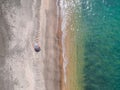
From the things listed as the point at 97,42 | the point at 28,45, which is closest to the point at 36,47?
the point at 28,45

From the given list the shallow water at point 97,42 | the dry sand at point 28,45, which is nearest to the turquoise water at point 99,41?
the shallow water at point 97,42

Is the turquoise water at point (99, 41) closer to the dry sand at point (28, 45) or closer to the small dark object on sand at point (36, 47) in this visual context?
the dry sand at point (28, 45)

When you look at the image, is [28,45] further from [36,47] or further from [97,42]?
[97,42]

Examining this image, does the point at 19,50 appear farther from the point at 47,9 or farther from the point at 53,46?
the point at 47,9

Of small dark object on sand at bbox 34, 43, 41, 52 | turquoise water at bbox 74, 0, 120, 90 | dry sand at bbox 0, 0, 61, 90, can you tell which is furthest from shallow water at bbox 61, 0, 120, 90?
small dark object on sand at bbox 34, 43, 41, 52

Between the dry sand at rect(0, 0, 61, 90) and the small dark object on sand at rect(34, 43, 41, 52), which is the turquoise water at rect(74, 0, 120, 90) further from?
the small dark object on sand at rect(34, 43, 41, 52)

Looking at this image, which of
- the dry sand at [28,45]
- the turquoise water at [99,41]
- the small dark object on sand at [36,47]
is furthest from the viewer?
the turquoise water at [99,41]
